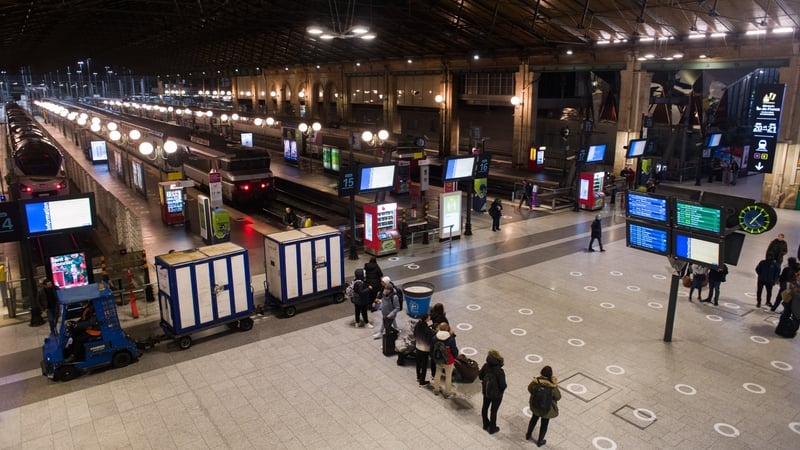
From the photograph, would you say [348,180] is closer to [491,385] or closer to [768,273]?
[491,385]

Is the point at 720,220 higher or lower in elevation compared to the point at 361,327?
higher

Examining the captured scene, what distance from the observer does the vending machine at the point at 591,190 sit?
25.0m

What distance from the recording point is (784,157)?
25.3 m

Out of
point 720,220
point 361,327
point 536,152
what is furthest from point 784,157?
point 361,327

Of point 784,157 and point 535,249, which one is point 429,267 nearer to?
point 535,249

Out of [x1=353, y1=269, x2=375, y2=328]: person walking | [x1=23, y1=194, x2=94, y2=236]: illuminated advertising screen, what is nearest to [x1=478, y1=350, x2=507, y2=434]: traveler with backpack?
[x1=353, y1=269, x2=375, y2=328]: person walking

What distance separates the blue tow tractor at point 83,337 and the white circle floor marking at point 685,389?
11034 mm

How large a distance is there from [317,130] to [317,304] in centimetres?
2895

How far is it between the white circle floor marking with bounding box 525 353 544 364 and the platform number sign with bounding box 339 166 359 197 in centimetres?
875

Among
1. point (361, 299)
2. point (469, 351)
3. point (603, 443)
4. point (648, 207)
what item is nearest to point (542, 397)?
point (603, 443)

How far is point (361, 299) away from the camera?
41.5 feet

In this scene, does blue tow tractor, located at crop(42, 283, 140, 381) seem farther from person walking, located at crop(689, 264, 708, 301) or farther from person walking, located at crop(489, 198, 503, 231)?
person walking, located at crop(489, 198, 503, 231)

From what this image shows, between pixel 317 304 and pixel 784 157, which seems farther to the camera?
pixel 784 157

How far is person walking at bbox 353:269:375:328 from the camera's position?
1261 centimetres
